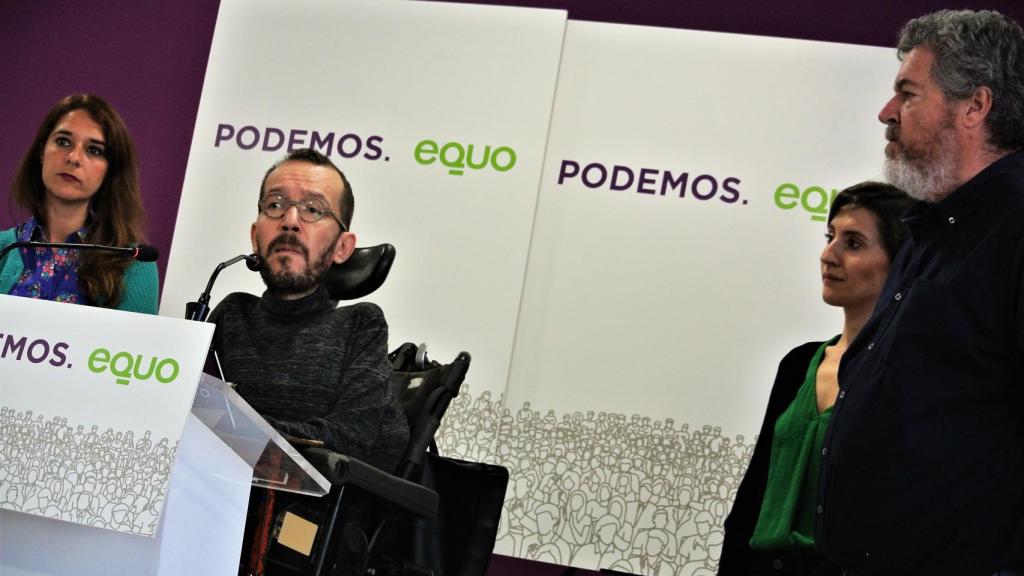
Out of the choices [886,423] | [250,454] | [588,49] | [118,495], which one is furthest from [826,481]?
[588,49]

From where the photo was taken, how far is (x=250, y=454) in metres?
2.05

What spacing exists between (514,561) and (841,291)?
1.99 meters

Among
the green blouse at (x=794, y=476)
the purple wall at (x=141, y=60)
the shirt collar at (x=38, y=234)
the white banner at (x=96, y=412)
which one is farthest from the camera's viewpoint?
the purple wall at (x=141, y=60)

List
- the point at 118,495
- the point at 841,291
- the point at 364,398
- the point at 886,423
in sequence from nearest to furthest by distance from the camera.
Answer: the point at 118,495
the point at 886,423
the point at 364,398
the point at 841,291

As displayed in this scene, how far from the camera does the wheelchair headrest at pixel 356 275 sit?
317cm

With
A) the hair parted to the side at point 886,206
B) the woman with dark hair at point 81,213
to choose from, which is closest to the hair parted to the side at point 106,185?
the woman with dark hair at point 81,213

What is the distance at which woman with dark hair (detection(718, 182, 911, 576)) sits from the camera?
2.81 metres

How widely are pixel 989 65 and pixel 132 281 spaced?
7.06ft

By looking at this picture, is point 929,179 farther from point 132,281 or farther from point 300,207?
point 132,281

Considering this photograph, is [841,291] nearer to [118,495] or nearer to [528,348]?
[528,348]

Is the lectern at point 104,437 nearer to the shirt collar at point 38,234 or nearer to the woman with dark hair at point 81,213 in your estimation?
the woman with dark hair at point 81,213

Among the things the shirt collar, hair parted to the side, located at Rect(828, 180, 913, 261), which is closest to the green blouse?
hair parted to the side, located at Rect(828, 180, 913, 261)

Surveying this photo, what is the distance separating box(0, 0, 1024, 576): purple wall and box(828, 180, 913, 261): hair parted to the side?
1.73 metres

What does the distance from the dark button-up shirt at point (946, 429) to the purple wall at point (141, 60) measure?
279 centimetres
